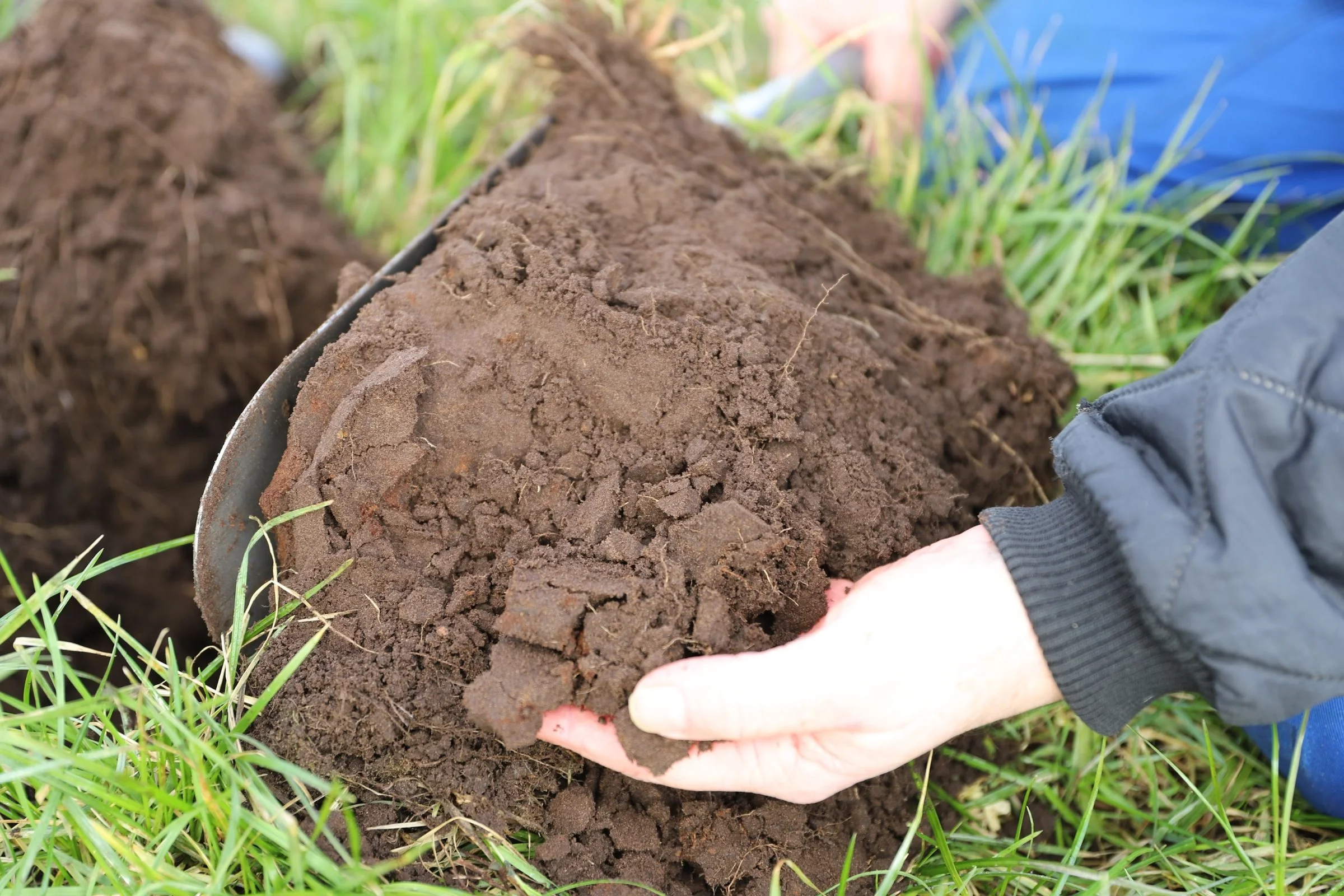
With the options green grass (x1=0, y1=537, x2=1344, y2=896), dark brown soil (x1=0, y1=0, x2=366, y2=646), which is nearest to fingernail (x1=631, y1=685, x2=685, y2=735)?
green grass (x1=0, y1=537, x2=1344, y2=896)

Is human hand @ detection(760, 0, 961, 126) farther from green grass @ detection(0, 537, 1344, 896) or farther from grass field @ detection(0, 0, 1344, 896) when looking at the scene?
green grass @ detection(0, 537, 1344, 896)

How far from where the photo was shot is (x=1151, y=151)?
7.36 feet

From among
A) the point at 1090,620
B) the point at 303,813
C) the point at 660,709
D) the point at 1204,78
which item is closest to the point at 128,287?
the point at 303,813

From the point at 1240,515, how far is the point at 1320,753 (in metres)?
→ 0.68

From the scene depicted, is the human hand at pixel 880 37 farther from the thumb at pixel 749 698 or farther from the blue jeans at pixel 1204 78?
the thumb at pixel 749 698

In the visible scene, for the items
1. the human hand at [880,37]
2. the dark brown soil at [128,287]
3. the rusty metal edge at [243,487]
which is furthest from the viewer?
the human hand at [880,37]

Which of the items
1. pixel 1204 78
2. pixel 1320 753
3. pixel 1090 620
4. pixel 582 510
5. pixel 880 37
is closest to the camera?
pixel 1090 620

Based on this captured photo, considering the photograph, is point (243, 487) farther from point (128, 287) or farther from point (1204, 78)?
point (1204, 78)

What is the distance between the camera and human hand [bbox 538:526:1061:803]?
112 centimetres

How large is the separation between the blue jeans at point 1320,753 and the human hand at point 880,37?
161 centimetres

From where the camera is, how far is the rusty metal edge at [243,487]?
4.48 feet

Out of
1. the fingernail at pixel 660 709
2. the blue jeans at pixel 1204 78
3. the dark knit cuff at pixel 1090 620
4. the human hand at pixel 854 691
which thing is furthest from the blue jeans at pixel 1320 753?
the blue jeans at pixel 1204 78

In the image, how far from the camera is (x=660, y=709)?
1112 mm

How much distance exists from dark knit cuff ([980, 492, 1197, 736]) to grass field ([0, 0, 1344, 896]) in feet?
0.78
